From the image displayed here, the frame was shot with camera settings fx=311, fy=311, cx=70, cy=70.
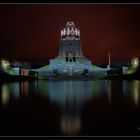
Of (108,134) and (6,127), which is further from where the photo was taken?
(6,127)

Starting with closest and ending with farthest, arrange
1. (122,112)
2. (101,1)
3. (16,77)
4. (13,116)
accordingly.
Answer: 1. (13,116)
2. (122,112)
3. (101,1)
4. (16,77)

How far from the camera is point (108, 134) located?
11.6 ft

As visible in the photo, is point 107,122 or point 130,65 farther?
point 130,65

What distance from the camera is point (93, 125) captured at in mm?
3889

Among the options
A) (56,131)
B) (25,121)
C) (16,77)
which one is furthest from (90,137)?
(16,77)

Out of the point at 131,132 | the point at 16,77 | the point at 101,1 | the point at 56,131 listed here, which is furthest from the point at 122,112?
the point at 16,77

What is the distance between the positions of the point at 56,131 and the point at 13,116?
1000 millimetres

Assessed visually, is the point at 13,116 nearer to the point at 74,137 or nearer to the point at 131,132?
the point at 74,137

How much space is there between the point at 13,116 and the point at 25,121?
380 mm

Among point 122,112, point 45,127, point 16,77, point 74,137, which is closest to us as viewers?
point 74,137

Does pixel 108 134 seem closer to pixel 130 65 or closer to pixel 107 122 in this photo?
pixel 107 122

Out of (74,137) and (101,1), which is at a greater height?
(101,1)

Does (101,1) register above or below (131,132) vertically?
above

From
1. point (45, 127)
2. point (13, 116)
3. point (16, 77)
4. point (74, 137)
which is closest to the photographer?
point (74, 137)
